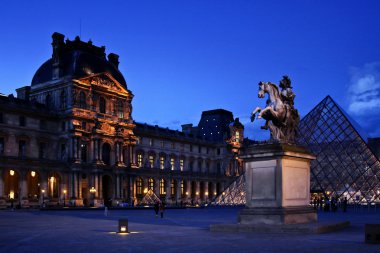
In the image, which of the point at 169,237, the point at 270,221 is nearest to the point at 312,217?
the point at 270,221

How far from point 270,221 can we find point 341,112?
35953mm

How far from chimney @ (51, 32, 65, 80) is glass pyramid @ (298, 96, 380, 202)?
97.8 ft

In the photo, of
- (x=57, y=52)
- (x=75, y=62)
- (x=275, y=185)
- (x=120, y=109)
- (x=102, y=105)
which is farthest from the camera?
(x=120, y=109)

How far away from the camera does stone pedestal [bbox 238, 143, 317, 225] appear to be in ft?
55.1

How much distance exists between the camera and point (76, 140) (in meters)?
61.6

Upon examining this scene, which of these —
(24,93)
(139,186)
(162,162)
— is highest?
(24,93)

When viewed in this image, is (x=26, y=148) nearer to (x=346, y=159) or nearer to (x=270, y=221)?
(x=346, y=159)

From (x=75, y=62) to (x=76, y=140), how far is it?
9.36 m

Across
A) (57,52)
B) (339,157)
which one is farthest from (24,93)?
(339,157)

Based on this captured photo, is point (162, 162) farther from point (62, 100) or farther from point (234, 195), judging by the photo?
point (234, 195)

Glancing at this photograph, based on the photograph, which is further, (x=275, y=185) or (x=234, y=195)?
(x=234, y=195)

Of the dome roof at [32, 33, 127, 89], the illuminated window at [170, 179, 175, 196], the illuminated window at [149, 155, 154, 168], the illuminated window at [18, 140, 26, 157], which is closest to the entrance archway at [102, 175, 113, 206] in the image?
the illuminated window at [149, 155, 154, 168]

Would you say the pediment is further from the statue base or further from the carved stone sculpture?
the statue base

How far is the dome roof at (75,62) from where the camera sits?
6438 cm
